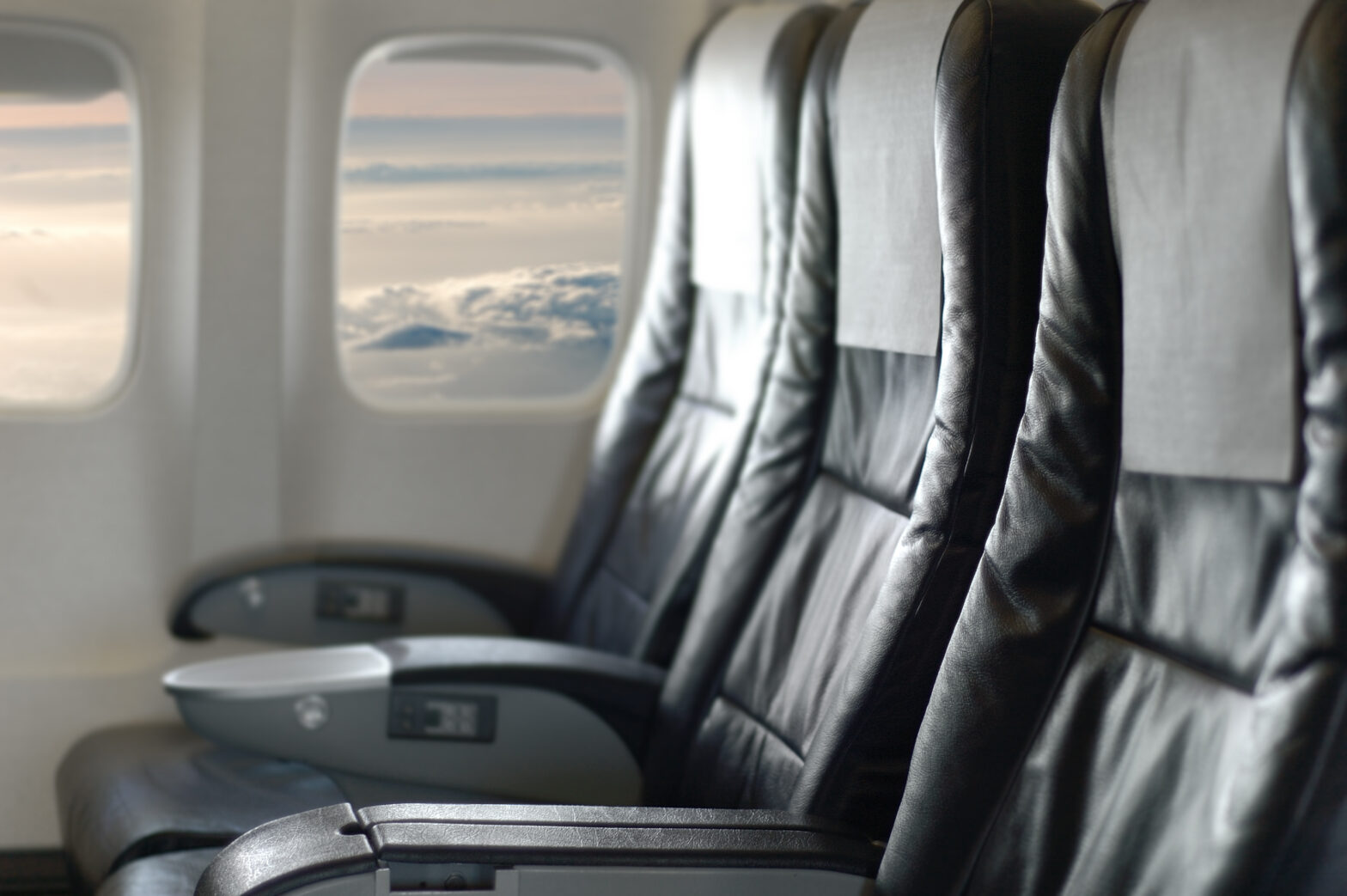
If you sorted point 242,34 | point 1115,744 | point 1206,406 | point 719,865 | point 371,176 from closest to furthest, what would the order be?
point 1206,406 < point 1115,744 < point 719,865 < point 242,34 < point 371,176

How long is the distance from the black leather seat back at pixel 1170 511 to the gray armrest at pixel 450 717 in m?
0.71

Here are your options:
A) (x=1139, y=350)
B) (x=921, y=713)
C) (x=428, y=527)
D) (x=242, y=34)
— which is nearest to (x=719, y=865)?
(x=921, y=713)

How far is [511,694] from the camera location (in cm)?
189

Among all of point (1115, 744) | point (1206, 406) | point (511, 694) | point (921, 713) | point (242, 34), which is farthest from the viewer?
point (242, 34)

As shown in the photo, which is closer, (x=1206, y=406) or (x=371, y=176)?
(x=1206, y=406)

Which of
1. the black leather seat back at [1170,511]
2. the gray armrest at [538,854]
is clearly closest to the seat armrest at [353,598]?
the gray armrest at [538,854]

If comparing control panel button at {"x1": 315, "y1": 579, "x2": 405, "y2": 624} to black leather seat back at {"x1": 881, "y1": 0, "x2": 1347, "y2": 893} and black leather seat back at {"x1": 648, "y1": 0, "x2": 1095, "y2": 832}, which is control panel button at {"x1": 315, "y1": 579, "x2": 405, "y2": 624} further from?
black leather seat back at {"x1": 881, "y1": 0, "x2": 1347, "y2": 893}

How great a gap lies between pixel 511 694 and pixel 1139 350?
3.60 ft

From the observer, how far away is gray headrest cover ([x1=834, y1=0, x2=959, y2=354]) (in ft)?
4.64

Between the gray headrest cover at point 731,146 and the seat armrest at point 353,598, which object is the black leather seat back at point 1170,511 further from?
the seat armrest at point 353,598

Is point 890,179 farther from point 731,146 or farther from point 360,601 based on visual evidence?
point 360,601

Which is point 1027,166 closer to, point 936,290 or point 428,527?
point 936,290

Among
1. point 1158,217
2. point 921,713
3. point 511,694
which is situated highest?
point 1158,217

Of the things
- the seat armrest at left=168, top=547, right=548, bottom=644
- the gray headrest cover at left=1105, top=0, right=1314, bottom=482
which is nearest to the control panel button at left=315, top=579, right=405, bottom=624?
the seat armrest at left=168, top=547, right=548, bottom=644
